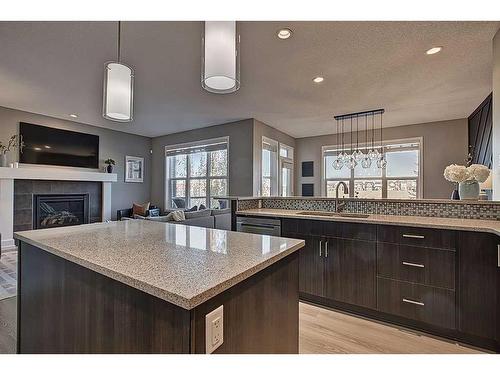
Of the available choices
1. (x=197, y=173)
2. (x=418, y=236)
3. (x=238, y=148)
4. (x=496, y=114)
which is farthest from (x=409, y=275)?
(x=197, y=173)

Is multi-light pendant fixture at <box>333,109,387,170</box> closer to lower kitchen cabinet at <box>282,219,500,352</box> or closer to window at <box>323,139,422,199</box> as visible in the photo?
window at <box>323,139,422,199</box>

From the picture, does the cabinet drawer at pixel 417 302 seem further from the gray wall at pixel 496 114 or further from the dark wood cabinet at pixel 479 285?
the gray wall at pixel 496 114

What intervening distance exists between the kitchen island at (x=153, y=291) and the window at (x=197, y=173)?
171 inches

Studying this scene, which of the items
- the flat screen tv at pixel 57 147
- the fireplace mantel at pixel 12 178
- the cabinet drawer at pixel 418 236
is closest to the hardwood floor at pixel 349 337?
the cabinet drawer at pixel 418 236

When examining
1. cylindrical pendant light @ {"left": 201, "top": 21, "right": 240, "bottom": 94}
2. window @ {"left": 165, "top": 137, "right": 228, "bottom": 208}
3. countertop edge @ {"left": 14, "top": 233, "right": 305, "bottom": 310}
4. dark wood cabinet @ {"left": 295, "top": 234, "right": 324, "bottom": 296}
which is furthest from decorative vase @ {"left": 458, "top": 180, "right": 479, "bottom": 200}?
window @ {"left": 165, "top": 137, "right": 228, "bottom": 208}

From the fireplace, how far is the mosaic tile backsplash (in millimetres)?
4462

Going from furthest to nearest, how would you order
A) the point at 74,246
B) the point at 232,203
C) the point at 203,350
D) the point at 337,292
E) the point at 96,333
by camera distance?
the point at 232,203
the point at 337,292
the point at 74,246
the point at 96,333
the point at 203,350

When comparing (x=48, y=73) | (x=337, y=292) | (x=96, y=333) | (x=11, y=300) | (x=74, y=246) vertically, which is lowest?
(x=11, y=300)

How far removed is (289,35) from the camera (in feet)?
8.06

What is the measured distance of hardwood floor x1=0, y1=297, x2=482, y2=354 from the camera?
1833mm

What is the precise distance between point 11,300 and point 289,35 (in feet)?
12.4

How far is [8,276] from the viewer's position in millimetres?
3152
